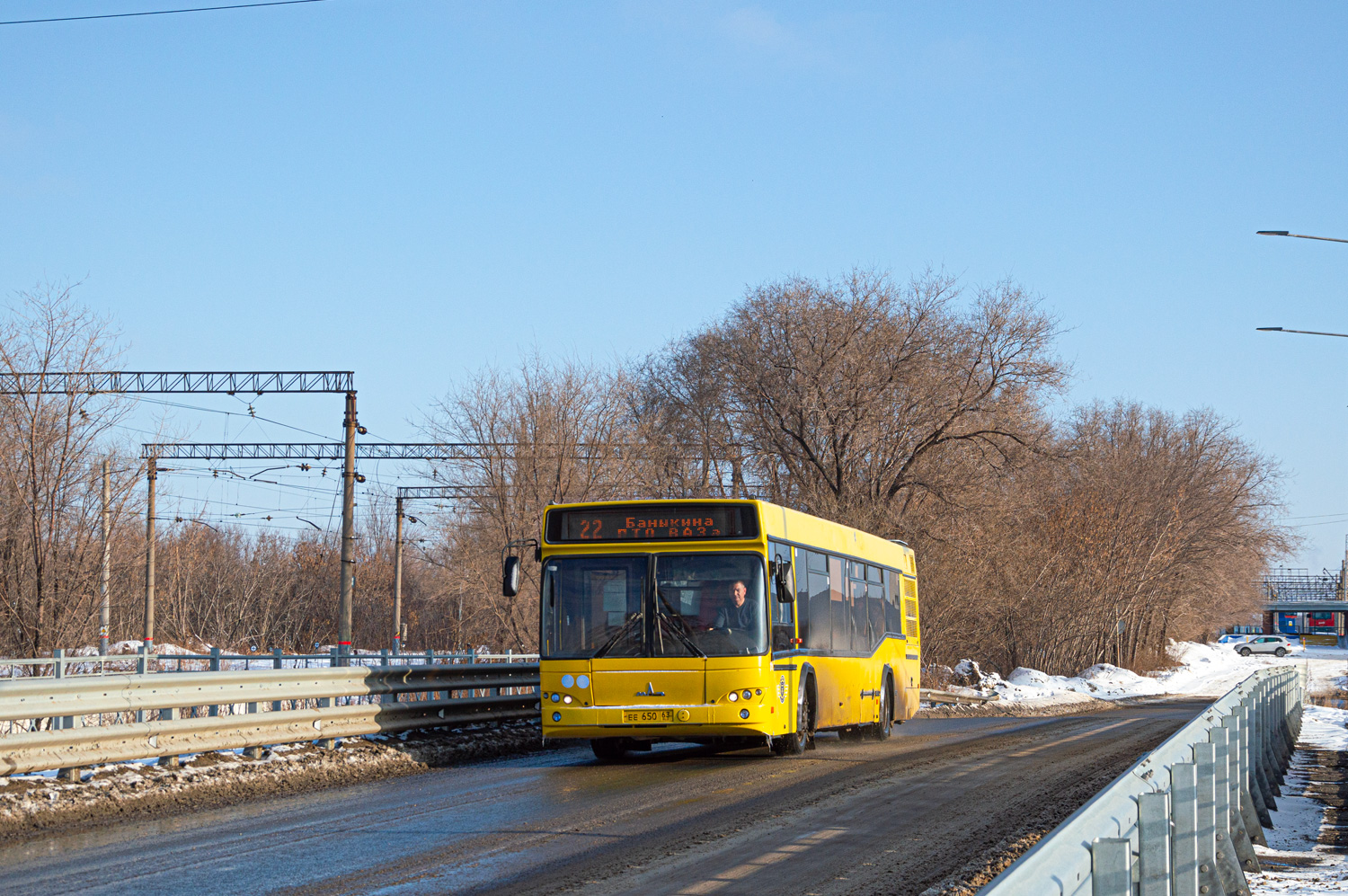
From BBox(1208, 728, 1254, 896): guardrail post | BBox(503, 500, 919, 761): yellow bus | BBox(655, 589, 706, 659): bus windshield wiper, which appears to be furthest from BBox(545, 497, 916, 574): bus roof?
BBox(1208, 728, 1254, 896): guardrail post

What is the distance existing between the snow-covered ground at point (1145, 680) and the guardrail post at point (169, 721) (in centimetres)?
2543

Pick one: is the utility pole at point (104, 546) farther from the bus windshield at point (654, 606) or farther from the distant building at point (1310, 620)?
the distant building at point (1310, 620)

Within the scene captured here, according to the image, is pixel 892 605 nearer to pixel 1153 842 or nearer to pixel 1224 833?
pixel 1224 833

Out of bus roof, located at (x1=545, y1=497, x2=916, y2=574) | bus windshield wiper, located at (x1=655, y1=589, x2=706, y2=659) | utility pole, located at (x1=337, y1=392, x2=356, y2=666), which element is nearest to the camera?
bus windshield wiper, located at (x1=655, y1=589, x2=706, y2=659)

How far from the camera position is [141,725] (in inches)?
455

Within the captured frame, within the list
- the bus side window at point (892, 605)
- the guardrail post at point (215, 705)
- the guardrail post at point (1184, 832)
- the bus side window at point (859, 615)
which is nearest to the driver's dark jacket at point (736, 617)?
the bus side window at point (859, 615)

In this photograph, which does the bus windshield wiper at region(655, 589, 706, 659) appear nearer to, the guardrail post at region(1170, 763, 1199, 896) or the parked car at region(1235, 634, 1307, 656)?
the guardrail post at region(1170, 763, 1199, 896)

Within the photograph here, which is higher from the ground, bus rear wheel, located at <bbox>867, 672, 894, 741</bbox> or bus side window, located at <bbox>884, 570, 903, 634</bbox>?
bus side window, located at <bbox>884, 570, 903, 634</bbox>

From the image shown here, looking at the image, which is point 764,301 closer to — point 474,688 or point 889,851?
point 474,688

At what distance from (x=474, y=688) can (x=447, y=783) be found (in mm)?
5230

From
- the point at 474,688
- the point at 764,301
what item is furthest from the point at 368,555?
the point at 474,688

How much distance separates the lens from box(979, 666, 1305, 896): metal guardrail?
382 cm

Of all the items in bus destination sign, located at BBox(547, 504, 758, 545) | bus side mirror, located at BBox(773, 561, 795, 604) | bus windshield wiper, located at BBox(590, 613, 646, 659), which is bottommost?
bus windshield wiper, located at BBox(590, 613, 646, 659)

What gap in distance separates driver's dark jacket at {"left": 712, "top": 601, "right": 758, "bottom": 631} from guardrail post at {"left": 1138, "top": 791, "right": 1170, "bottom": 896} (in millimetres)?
10297
